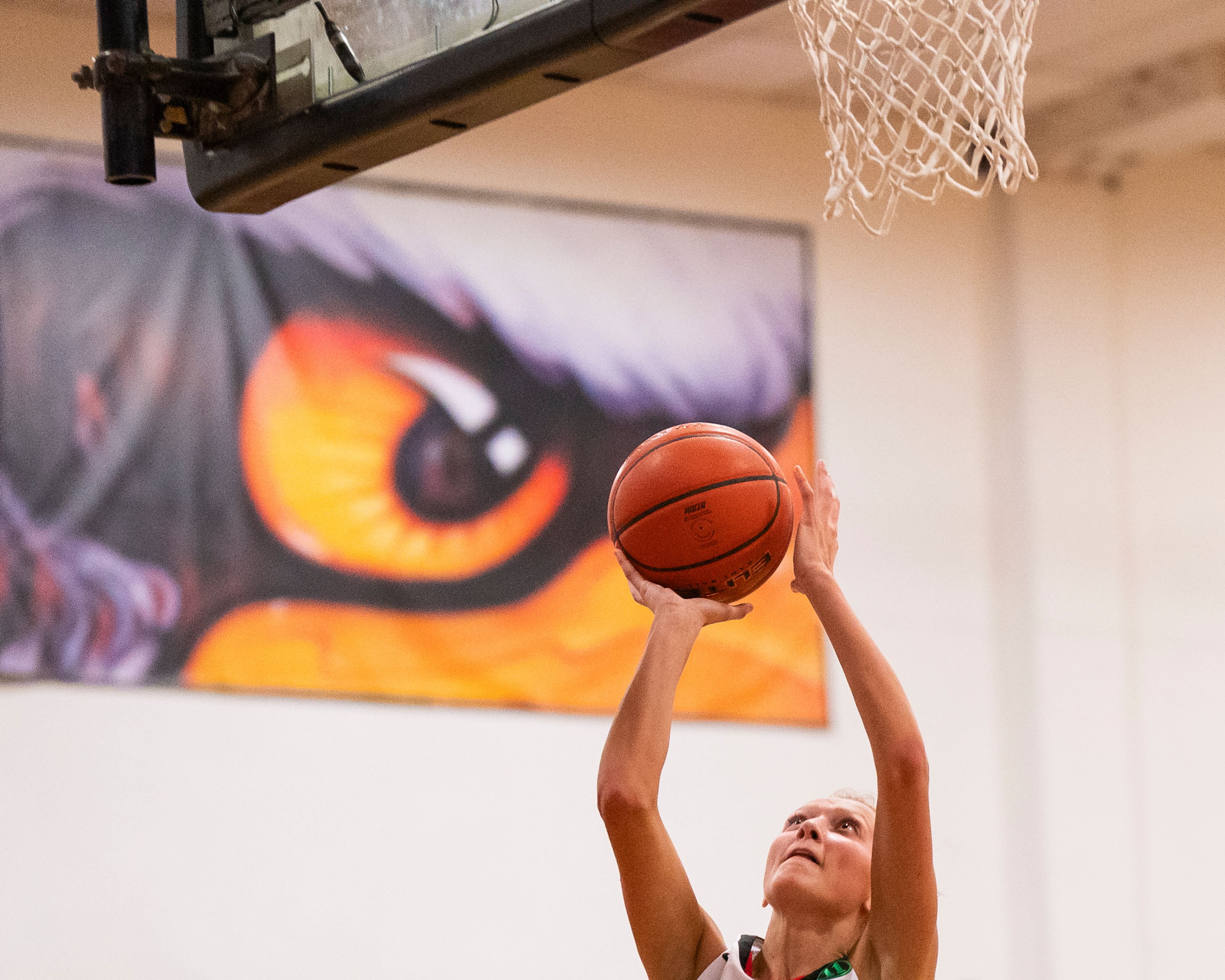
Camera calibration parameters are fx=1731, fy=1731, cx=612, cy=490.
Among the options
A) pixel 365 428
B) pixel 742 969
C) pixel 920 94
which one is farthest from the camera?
pixel 365 428

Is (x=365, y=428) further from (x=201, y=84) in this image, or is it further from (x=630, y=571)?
(x=630, y=571)

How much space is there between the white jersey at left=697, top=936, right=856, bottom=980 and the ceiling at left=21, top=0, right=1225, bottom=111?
3523 millimetres

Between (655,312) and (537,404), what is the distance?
55cm

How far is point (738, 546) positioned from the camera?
247cm

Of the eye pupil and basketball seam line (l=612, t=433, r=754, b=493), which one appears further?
the eye pupil

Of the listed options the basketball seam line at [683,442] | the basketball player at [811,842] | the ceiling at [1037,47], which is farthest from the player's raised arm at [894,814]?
the ceiling at [1037,47]

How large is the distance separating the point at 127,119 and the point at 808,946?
5.14ft

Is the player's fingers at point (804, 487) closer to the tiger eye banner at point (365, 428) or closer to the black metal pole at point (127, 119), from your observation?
the black metal pole at point (127, 119)

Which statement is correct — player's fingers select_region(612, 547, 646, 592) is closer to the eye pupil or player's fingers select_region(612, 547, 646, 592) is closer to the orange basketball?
the orange basketball

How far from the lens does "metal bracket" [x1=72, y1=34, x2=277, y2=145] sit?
8.61ft

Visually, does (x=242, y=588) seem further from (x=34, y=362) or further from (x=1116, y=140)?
(x=1116, y=140)

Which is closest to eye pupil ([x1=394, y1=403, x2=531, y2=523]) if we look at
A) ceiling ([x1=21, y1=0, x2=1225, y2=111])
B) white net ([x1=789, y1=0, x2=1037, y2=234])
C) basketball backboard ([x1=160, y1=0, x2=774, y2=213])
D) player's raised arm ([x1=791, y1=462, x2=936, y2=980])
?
ceiling ([x1=21, y1=0, x2=1225, y2=111])

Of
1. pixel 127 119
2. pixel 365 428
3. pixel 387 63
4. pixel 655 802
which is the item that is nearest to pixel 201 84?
pixel 127 119

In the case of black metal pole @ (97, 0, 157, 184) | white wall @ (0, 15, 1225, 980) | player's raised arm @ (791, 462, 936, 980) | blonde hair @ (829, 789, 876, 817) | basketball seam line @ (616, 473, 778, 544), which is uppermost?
black metal pole @ (97, 0, 157, 184)
